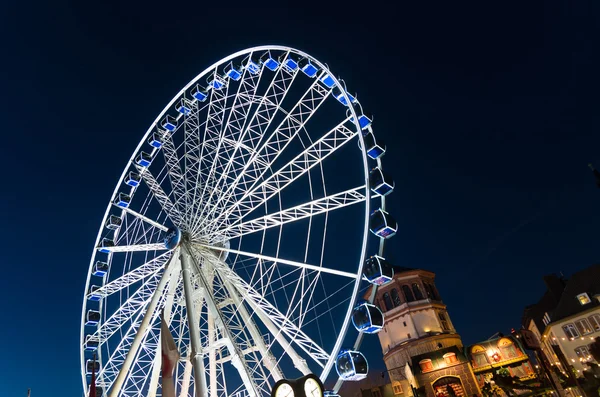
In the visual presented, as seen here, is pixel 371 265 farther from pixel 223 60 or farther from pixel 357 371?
pixel 223 60

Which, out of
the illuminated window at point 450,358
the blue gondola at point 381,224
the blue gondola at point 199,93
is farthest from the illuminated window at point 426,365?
the blue gondola at point 199,93

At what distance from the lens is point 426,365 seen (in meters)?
40.4

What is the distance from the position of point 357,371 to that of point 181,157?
46.3 ft

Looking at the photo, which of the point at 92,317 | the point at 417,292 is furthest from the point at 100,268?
the point at 417,292

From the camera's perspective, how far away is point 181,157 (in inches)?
896

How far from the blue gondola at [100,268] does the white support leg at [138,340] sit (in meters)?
7.78

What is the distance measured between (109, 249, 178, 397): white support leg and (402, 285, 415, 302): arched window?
33012mm

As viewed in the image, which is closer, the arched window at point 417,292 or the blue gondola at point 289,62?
the blue gondola at point 289,62

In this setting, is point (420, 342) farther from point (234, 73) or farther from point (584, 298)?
point (234, 73)

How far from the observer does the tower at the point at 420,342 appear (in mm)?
39875

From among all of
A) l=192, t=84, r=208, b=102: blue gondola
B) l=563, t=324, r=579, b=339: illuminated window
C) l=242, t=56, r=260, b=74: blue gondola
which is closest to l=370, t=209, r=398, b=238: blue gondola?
l=242, t=56, r=260, b=74: blue gondola

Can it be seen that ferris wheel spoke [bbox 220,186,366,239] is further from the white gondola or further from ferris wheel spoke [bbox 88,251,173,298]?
the white gondola

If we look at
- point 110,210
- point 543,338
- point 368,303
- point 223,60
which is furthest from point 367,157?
point 543,338

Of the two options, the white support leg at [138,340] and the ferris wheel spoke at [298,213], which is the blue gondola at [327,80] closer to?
the ferris wheel spoke at [298,213]
